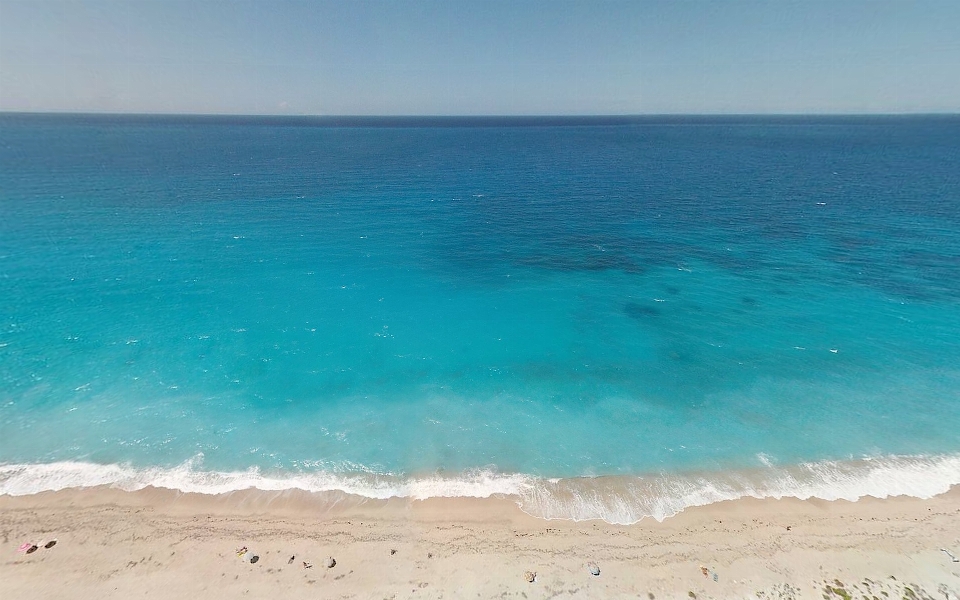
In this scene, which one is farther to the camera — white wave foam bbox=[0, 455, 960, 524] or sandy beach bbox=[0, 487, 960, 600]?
white wave foam bbox=[0, 455, 960, 524]

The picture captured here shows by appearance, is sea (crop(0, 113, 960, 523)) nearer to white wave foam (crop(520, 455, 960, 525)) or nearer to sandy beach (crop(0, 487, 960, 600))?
white wave foam (crop(520, 455, 960, 525))

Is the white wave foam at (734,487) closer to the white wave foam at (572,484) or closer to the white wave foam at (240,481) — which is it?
the white wave foam at (572,484)

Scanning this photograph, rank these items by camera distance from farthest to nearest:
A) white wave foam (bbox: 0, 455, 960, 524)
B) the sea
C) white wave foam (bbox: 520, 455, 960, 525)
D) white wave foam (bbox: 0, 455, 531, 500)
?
the sea
white wave foam (bbox: 0, 455, 531, 500)
white wave foam (bbox: 0, 455, 960, 524)
white wave foam (bbox: 520, 455, 960, 525)

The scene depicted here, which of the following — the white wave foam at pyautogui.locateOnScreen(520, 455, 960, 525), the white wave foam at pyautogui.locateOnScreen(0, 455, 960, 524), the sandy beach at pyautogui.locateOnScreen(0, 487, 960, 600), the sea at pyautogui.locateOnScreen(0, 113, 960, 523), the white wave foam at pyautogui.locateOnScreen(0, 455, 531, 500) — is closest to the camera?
the sandy beach at pyautogui.locateOnScreen(0, 487, 960, 600)

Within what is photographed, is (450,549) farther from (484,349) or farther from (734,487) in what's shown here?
(484,349)

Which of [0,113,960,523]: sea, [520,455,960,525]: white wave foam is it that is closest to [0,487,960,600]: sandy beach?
[520,455,960,525]: white wave foam
